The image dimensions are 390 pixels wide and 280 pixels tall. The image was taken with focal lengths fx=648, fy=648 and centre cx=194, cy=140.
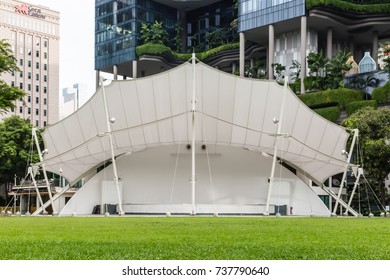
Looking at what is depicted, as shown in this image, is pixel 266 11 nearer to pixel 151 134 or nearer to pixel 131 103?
pixel 151 134

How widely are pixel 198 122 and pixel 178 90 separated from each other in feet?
12.0

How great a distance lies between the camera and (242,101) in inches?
1628

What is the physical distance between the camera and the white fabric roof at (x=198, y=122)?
4053 cm

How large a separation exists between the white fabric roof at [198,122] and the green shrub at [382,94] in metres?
27.4

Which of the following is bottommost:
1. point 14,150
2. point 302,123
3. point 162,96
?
point 14,150

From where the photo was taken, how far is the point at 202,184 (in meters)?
50.3

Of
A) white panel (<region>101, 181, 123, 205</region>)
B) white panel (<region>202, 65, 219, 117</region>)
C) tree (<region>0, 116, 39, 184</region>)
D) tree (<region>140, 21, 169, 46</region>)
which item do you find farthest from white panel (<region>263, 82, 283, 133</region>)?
tree (<region>140, 21, 169, 46</region>)

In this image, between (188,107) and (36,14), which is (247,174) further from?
(36,14)

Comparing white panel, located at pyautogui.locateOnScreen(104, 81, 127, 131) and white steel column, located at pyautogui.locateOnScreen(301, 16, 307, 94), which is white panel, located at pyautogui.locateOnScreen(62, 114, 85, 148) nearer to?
white panel, located at pyautogui.locateOnScreen(104, 81, 127, 131)

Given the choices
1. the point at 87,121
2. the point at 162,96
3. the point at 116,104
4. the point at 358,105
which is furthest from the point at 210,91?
the point at 358,105

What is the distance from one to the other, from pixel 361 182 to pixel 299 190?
1610 centimetres

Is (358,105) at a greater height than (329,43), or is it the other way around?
(329,43)
